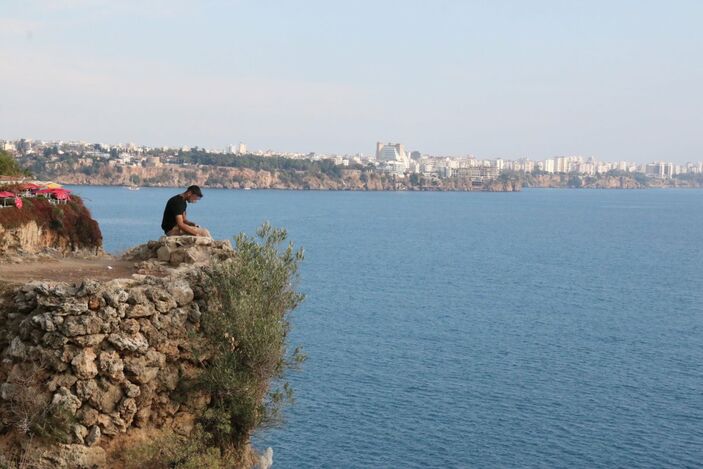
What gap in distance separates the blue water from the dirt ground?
9.00m

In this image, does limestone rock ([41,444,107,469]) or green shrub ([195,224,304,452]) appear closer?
limestone rock ([41,444,107,469])

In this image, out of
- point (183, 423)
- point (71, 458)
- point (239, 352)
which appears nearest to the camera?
point (71, 458)

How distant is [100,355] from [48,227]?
94.0 ft

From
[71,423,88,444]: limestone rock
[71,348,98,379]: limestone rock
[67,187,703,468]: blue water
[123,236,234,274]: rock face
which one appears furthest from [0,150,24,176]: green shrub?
[71,423,88,444]: limestone rock

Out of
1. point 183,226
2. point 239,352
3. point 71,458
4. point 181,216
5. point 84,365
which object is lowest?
point 71,458

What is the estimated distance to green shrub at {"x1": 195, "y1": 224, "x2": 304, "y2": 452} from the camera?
45.8 ft

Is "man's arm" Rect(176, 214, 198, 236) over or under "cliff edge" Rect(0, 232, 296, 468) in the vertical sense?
over

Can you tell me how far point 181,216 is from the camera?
16.6 metres

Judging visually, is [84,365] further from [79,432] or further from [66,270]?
[66,270]

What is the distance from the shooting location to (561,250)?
91.5m

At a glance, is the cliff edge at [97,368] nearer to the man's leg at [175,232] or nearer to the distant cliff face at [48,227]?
the man's leg at [175,232]

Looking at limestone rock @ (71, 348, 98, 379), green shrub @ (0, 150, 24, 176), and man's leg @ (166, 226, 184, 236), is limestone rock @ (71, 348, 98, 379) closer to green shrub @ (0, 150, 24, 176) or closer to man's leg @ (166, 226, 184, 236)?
man's leg @ (166, 226, 184, 236)

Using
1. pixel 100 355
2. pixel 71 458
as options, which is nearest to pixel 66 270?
pixel 100 355

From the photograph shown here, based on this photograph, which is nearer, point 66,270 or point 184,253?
point 184,253
